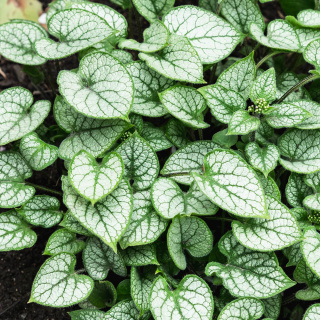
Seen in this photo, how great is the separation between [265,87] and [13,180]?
156 centimetres

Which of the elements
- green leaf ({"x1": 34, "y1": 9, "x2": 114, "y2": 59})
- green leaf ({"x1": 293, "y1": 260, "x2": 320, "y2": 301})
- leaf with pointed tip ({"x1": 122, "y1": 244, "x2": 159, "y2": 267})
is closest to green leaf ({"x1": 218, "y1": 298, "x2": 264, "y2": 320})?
green leaf ({"x1": 293, "y1": 260, "x2": 320, "y2": 301})

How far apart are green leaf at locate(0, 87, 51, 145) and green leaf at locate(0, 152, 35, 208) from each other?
0.16m

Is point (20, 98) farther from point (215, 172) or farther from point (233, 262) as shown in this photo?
point (233, 262)

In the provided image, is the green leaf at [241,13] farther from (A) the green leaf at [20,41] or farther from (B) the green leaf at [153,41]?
(A) the green leaf at [20,41]

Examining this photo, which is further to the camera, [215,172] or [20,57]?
[20,57]

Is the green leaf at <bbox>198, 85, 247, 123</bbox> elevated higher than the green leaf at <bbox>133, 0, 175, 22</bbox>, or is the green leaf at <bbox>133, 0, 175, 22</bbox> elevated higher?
the green leaf at <bbox>133, 0, 175, 22</bbox>

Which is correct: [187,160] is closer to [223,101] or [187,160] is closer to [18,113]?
[223,101]

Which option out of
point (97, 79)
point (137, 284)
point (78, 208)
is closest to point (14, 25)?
point (97, 79)

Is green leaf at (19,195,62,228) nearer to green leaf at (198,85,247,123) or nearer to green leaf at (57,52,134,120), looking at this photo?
green leaf at (57,52,134,120)

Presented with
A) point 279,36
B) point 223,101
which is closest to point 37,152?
point 223,101

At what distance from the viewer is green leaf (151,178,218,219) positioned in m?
2.14

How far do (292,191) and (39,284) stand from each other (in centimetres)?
154

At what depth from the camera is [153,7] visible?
2.68m

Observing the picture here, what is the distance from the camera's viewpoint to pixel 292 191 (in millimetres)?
2391
